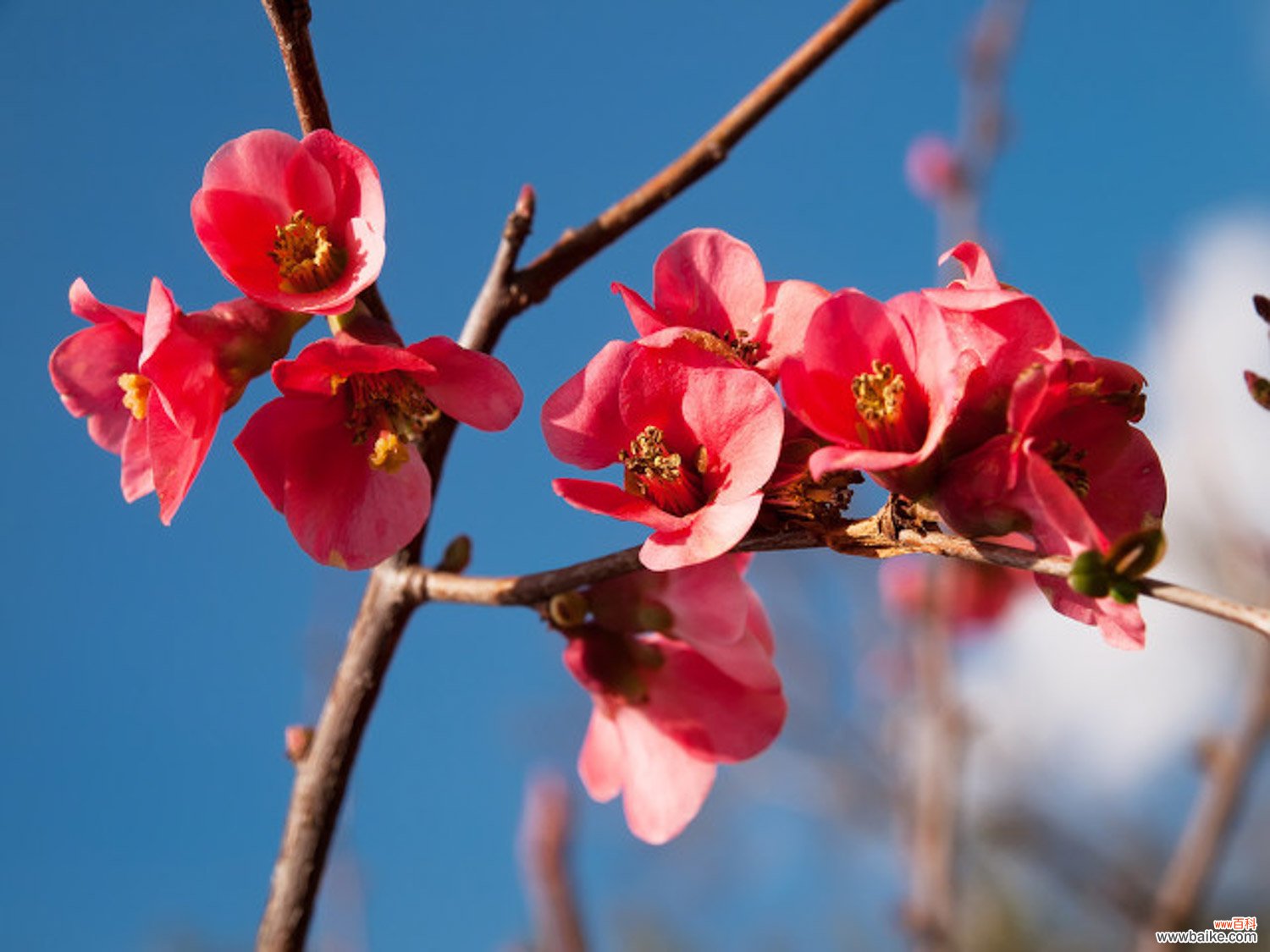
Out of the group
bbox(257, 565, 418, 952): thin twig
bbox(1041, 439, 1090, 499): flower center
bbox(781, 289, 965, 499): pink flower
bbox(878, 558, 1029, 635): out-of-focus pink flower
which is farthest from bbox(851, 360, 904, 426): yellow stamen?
bbox(878, 558, 1029, 635): out-of-focus pink flower

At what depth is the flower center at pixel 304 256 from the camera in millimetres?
1186

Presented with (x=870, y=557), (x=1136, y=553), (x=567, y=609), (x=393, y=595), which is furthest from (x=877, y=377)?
(x=393, y=595)

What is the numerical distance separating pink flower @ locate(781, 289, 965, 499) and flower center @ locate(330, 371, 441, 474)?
0.39m

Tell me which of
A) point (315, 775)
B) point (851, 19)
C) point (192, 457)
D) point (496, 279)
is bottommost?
point (315, 775)

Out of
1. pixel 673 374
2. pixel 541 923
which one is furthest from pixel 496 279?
pixel 541 923

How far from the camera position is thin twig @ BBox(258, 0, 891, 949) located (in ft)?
4.15

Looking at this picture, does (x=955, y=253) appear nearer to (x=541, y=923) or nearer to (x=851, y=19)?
(x=851, y=19)

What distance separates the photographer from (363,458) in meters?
1.16

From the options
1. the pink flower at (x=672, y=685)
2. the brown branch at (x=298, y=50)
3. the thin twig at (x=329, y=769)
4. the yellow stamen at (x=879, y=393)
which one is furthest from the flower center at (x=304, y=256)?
the yellow stamen at (x=879, y=393)

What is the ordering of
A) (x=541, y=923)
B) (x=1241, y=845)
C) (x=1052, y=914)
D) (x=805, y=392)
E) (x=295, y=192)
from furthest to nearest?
(x=1052, y=914)
(x=1241, y=845)
(x=541, y=923)
(x=295, y=192)
(x=805, y=392)

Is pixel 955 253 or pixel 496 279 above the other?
pixel 496 279

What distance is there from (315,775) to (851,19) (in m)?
1.00

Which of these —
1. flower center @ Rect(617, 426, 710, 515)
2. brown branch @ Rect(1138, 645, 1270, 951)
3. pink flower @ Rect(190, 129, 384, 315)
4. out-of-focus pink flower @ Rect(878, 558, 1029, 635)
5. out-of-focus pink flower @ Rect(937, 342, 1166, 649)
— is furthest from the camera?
out-of-focus pink flower @ Rect(878, 558, 1029, 635)

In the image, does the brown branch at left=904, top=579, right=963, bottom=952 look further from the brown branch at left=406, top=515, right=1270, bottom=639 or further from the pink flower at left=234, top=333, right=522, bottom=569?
the pink flower at left=234, top=333, right=522, bottom=569
